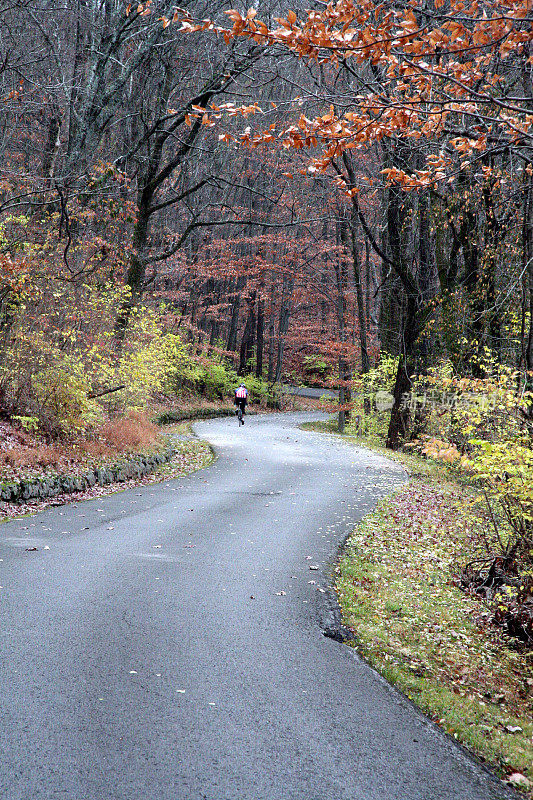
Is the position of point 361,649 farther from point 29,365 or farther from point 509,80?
point 509,80

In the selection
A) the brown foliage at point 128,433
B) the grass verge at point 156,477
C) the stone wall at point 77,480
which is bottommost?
the grass verge at point 156,477

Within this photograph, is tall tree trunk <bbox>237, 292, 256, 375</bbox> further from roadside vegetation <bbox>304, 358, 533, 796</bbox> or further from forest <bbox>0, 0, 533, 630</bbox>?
roadside vegetation <bbox>304, 358, 533, 796</bbox>

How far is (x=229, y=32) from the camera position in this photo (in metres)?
4.30

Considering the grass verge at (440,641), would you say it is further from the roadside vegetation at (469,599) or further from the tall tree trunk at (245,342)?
the tall tree trunk at (245,342)

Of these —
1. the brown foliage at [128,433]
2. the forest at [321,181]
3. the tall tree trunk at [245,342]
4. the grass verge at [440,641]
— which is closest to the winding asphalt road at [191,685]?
the grass verge at [440,641]

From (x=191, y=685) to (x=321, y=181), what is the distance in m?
13.5

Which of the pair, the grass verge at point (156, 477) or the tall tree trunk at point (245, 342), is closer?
the grass verge at point (156, 477)

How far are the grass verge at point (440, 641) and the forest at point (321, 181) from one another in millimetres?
652

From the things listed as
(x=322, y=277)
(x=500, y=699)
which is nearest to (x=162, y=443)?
(x=500, y=699)

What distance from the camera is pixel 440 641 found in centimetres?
546

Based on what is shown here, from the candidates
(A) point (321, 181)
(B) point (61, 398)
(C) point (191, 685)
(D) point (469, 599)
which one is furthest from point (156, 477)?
(C) point (191, 685)

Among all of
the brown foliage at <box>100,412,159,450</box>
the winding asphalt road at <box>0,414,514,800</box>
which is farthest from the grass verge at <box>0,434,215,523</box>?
the winding asphalt road at <box>0,414,514,800</box>

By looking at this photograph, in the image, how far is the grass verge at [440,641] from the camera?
4.02m

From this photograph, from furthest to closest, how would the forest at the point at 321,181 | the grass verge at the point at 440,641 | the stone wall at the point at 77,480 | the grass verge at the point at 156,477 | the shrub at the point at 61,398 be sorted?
1. the shrub at the point at 61,398
2. the stone wall at the point at 77,480
3. the grass verge at the point at 156,477
4. the forest at the point at 321,181
5. the grass verge at the point at 440,641
